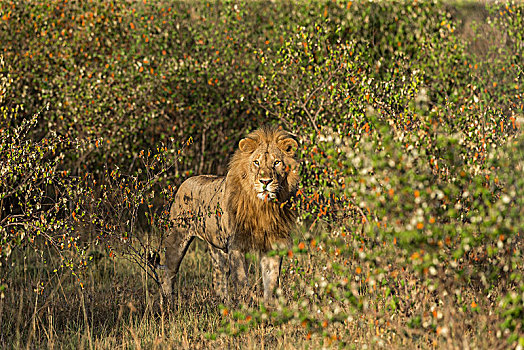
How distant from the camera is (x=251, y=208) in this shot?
6.83m

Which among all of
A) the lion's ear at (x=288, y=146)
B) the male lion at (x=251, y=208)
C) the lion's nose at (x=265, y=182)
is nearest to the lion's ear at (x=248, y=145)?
the male lion at (x=251, y=208)

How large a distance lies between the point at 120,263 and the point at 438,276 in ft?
19.2

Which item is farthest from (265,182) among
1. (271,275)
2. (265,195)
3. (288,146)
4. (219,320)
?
(219,320)

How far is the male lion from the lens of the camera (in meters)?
6.55

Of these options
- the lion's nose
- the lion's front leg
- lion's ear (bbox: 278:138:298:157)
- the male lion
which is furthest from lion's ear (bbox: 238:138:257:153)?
the lion's front leg

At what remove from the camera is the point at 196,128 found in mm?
12086

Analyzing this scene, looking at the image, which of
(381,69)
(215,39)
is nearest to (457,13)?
(381,69)

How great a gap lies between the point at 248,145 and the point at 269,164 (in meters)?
0.43

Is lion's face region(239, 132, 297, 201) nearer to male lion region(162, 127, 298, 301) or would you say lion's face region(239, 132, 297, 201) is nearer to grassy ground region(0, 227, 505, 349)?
male lion region(162, 127, 298, 301)

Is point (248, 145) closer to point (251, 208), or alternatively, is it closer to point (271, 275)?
point (251, 208)

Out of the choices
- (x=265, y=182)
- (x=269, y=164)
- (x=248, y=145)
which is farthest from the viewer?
(x=248, y=145)

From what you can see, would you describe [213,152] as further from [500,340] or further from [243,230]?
[500,340]

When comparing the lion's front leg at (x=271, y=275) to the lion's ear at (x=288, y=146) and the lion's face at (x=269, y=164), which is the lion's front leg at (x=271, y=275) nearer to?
the lion's face at (x=269, y=164)

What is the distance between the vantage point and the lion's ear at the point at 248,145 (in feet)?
22.1
